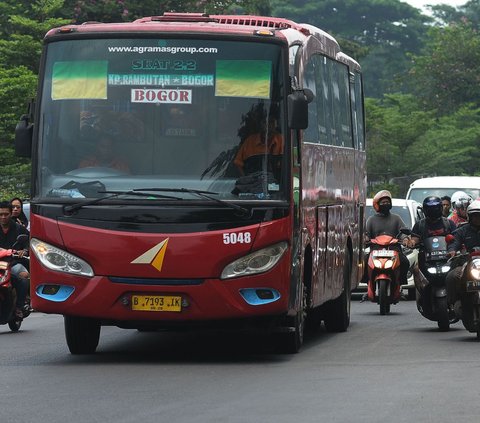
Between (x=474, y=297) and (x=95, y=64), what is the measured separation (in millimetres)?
4931

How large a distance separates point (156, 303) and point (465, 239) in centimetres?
466

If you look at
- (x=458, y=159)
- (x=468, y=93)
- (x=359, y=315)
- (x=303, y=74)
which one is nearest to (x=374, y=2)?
(x=468, y=93)

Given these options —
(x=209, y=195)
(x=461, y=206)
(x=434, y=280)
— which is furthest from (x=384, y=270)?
(x=209, y=195)

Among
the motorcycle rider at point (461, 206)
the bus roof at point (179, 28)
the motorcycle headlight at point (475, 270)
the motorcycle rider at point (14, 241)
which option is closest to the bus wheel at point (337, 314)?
the motorcycle headlight at point (475, 270)

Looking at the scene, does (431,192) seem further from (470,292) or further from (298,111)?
(298,111)

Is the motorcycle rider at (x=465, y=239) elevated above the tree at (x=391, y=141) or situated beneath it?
situated beneath

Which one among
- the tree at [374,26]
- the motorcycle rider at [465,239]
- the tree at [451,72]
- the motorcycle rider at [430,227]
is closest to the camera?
the motorcycle rider at [465,239]

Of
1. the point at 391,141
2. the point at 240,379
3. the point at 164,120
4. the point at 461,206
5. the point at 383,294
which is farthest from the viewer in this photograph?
the point at 391,141

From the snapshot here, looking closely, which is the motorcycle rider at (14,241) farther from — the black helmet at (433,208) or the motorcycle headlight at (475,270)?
the motorcycle headlight at (475,270)

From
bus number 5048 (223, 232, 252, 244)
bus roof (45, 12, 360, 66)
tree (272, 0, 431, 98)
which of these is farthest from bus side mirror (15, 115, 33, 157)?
tree (272, 0, 431, 98)

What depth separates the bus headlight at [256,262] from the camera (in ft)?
45.3

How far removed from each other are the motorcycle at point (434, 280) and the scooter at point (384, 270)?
3541 mm

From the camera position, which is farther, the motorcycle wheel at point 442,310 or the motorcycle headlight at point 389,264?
the motorcycle headlight at point 389,264

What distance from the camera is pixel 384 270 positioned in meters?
22.4
